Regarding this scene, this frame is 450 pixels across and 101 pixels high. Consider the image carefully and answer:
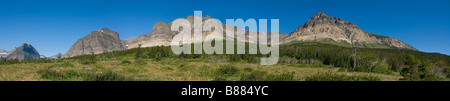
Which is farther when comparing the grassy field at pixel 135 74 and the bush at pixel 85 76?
the grassy field at pixel 135 74

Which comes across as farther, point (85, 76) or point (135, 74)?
point (135, 74)

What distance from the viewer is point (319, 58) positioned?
99.9m

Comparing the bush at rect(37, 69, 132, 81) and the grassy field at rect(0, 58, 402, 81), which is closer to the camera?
the bush at rect(37, 69, 132, 81)

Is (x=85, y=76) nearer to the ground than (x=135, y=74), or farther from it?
farther from it
